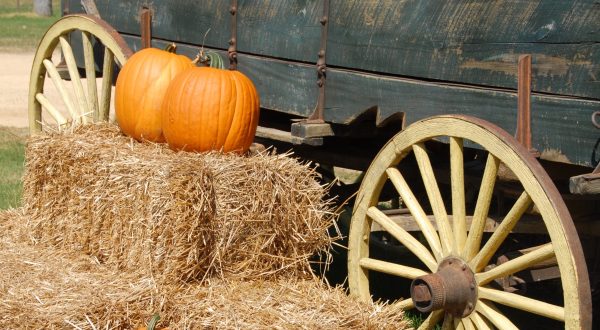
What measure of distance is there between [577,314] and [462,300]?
572 millimetres

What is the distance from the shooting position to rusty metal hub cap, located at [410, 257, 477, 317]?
3803mm

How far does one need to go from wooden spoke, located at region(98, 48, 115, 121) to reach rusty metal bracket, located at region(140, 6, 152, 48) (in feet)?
0.70

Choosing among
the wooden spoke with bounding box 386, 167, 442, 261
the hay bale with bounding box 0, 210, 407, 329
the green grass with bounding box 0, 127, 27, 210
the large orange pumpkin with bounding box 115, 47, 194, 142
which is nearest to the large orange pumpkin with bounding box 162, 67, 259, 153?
the large orange pumpkin with bounding box 115, 47, 194, 142

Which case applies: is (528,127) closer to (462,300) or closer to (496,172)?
(496,172)

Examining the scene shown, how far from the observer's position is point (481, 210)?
12.6ft

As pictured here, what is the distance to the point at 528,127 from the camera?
3.62 metres

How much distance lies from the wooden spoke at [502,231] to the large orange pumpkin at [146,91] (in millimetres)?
1898

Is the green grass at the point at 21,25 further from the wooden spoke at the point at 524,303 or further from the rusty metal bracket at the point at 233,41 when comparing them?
the wooden spoke at the point at 524,303

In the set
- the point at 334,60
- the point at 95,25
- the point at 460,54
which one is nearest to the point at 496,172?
the point at 460,54

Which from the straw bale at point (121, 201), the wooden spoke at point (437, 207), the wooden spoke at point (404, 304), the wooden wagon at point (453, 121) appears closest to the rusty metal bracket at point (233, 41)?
the wooden wagon at point (453, 121)

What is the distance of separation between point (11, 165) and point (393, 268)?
5270 mm

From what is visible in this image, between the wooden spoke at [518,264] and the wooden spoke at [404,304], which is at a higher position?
the wooden spoke at [518,264]

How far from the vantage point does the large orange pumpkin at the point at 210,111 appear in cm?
459

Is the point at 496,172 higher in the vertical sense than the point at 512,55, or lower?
lower
